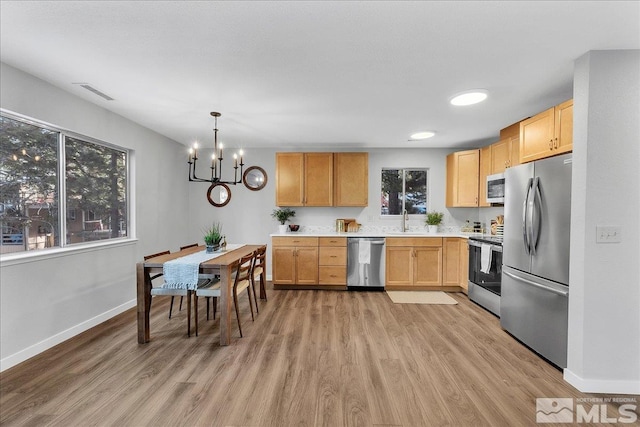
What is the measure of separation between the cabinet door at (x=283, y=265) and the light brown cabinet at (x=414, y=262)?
5.09 feet

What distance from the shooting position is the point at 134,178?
3889 millimetres

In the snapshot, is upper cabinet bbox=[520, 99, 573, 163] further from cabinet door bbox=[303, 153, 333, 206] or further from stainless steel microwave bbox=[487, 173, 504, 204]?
cabinet door bbox=[303, 153, 333, 206]

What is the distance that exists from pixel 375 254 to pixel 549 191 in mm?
2568

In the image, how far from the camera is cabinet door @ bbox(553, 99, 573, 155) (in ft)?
7.83

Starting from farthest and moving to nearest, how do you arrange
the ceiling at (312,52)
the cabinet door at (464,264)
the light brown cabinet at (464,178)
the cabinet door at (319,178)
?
the cabinet door at (319,178) < the light brown cabinet at (464,178) < the cabinet door at (464,264) < the ceiling at (312,52)

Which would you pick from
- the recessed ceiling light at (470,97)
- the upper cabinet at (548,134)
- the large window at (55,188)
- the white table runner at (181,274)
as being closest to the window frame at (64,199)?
the large window at (55,188)

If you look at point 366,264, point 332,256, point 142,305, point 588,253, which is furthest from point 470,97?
point 142,305

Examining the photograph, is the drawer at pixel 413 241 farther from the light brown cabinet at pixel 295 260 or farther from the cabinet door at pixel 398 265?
the light brown cabinet at pixel 295 260

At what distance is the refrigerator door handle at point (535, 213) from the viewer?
251cm

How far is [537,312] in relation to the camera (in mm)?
2559

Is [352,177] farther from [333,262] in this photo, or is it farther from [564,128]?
[564,128]

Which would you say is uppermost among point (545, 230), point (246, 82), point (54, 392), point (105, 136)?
point (246, 82)

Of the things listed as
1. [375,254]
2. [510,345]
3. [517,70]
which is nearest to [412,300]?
[375,254]

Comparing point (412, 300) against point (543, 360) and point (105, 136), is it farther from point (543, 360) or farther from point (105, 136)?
point (105, 136)
